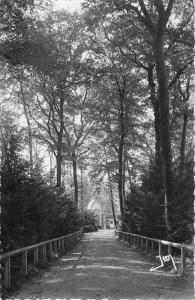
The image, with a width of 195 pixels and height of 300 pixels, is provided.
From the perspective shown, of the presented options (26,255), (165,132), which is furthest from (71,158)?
(26,255)

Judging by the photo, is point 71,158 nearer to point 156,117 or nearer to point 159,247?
point 156,117

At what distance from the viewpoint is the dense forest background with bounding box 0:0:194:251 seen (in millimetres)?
14203

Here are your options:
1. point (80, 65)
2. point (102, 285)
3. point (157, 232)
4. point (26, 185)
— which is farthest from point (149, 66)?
point (102, 285)

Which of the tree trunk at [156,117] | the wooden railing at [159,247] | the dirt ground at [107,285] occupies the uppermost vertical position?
the tree trunk at [156,117]

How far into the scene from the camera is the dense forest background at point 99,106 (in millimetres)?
14203

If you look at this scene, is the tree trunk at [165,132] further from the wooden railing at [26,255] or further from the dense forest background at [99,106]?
the wooden railing at [26,255]

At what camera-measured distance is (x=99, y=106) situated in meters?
36.1

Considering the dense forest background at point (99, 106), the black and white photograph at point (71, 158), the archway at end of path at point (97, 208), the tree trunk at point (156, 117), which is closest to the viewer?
the black and white photograph at point (71, 158)

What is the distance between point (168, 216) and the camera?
49.5 feet

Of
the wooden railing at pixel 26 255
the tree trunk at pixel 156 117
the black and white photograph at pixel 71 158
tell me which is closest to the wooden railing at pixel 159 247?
the black and white photograph at pixel 71 158

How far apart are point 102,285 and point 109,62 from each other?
24.6 m

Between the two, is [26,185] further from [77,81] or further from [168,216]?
[77,81]

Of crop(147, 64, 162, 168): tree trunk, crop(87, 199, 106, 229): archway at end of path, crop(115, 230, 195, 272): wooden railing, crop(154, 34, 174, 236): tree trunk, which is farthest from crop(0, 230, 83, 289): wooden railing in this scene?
crop(87, 199, 106, 229): archway at end of path

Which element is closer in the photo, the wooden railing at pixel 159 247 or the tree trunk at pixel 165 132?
the wooden railing at pixel 159 247
